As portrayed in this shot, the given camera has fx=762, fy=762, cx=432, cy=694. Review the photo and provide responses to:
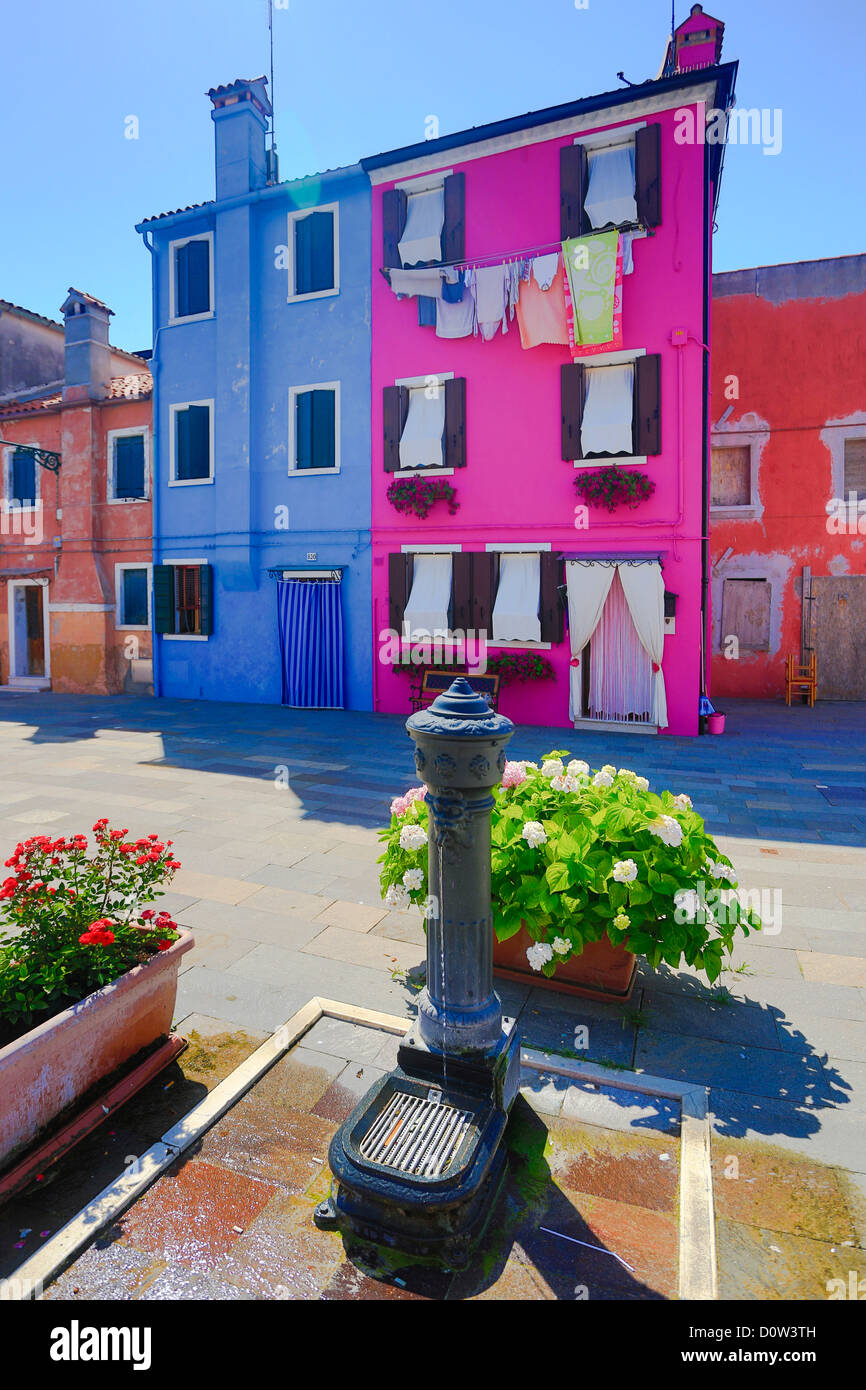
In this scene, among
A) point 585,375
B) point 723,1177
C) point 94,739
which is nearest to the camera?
point 723,1177

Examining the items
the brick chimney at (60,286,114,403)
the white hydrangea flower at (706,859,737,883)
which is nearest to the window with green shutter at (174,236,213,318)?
the brick chimney at (60,286,114,403)

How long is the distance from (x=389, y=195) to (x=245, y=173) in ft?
12.5

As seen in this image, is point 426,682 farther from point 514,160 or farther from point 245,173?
point 245,173

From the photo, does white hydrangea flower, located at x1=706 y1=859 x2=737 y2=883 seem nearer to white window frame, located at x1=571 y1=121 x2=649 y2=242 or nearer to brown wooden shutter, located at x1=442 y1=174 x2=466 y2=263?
white window frame, located at x1=571 y1=121 x2=649 y2=242

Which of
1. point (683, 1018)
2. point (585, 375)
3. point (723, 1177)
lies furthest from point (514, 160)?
point (723, 1177)

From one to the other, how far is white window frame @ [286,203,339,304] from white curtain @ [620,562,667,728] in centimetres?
825

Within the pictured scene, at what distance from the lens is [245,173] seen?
51.3ft

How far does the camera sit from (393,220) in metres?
14.0

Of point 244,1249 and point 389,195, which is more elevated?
point 389,195

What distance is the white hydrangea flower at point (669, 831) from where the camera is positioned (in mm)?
3727

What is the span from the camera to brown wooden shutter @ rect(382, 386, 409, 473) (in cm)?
1405

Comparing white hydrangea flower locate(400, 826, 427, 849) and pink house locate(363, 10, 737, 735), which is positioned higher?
pink house locate(363, 10, 737, 735)

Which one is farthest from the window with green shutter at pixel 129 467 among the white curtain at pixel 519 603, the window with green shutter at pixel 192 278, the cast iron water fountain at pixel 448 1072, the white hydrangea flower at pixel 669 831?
the cast iron water fountain at pixel 448 1072

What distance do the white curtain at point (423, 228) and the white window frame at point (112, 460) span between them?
7.12m
